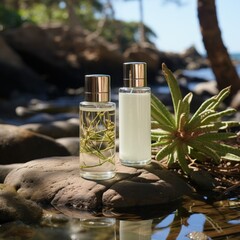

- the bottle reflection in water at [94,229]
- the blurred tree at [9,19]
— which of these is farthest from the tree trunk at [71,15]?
the bottle reflection in water at [94,229]

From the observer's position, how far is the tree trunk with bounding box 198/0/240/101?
18.2 ft

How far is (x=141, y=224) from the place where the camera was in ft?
5.52

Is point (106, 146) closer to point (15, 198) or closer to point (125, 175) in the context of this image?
point (125, 175)

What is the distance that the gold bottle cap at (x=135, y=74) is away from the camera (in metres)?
2.00

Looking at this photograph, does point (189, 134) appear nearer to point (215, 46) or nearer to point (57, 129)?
point (57, 129)

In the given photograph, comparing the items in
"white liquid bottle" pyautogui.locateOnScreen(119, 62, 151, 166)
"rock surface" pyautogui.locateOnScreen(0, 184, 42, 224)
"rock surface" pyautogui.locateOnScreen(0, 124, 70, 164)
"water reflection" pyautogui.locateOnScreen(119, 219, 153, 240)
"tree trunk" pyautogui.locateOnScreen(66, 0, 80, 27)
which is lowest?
"water reflection" pyautogui.locateOnScreen(119, 219, 153, 240)

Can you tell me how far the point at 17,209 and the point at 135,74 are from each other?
705mm

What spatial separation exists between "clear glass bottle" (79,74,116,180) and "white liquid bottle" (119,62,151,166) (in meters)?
0.12

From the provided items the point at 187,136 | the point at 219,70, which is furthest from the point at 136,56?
the point at 187,136

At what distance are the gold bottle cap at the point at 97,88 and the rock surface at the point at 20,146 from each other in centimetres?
109

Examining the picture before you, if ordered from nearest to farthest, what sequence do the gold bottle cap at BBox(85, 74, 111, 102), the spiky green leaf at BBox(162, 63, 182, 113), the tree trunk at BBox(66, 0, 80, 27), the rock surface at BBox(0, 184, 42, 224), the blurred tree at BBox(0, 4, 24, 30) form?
the rock surface at BBox(0, 184, 42, 224)
the gold bottle cap at BBox(85, 74, 111, 102)
the spiky green leaf at BBox(162, 63, 182, 113)
the blurred tree at BBox(0, 4, 24, 30)
the tree trunk at BBox(66, 0, 80, 27)

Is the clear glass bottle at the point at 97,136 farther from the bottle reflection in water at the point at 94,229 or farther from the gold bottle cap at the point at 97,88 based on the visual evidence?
the bottle reflection in water at the point at 94,229

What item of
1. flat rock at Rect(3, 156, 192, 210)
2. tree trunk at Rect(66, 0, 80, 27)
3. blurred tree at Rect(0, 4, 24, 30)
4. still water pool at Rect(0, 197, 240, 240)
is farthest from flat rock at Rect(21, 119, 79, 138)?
tree trunk at Rect(66, 0, 80, 27)

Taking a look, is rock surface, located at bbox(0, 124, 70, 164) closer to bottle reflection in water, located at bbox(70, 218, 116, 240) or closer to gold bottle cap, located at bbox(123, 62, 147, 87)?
gold bottle cap, located at bbox(123, 62, 147, 87)
